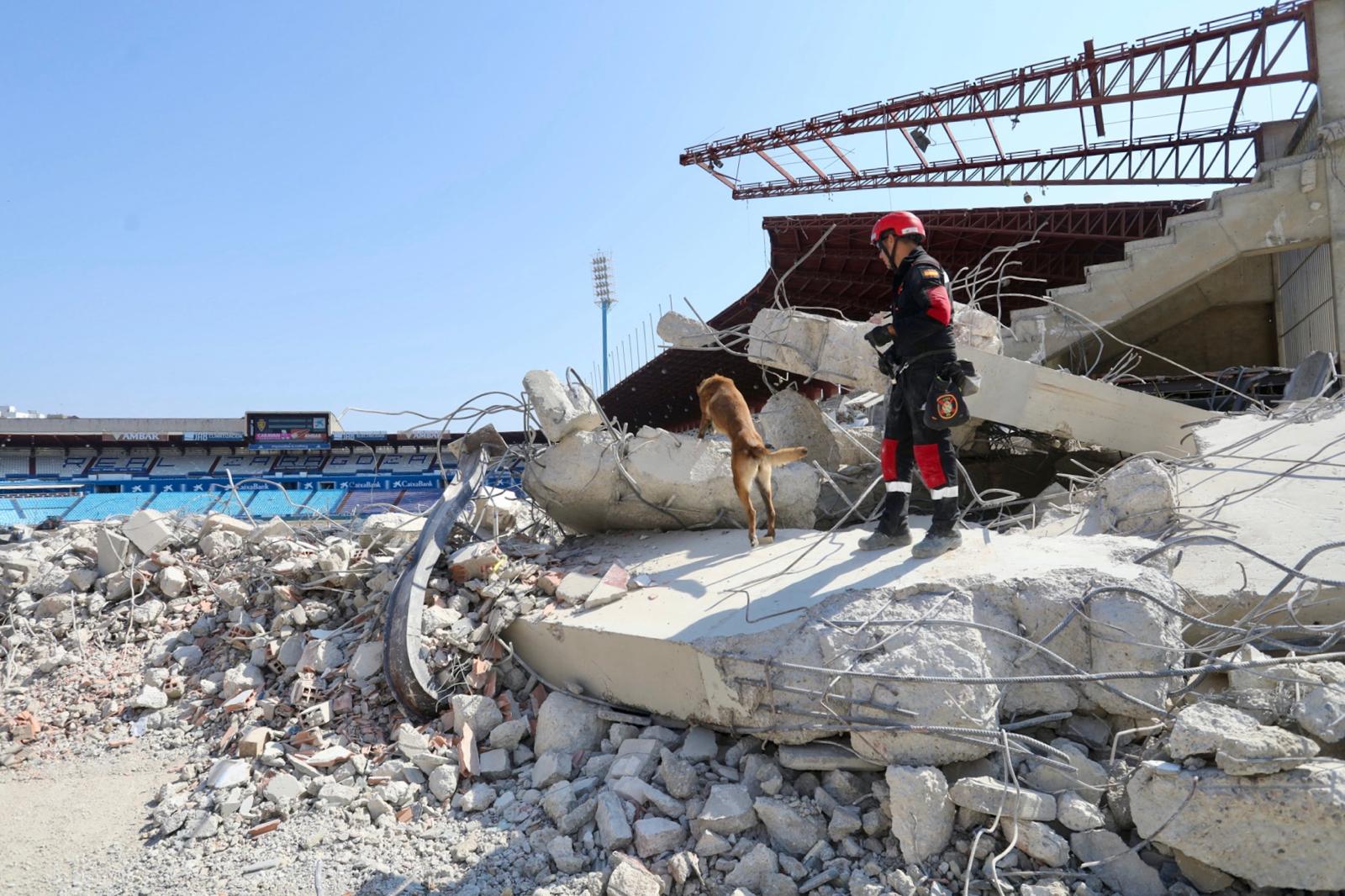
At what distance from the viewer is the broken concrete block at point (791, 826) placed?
279 centimetres

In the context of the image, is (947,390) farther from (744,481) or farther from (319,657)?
(319,657)

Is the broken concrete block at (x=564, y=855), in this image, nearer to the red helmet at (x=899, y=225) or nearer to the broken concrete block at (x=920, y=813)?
the broken concrete block at (x=920, y=813)

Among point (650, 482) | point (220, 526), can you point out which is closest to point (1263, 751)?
point (650, 482)

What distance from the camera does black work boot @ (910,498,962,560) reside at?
3760 mm

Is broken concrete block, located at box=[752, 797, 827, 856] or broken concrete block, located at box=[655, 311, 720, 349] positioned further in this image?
broken concrete block, located at box=[655, 311, 720, 349]

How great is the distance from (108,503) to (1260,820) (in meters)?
21.3

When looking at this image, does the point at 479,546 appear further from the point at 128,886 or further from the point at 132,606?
the point at 132,606

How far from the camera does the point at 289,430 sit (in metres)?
33.1

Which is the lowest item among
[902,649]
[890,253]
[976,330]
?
Answer: [902,649]

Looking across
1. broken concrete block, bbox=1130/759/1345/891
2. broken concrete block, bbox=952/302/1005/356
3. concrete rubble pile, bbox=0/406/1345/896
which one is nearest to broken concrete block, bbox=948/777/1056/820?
concrete rubble pile, bbox=0/406/1345/896

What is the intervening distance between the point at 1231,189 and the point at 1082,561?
36.7 ft

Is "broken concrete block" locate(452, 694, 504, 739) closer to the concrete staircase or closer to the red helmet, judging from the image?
the red helmet

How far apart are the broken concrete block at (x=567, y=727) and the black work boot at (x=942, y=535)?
1803mm

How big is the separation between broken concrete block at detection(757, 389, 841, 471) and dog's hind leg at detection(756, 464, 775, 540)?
62.6 inches
